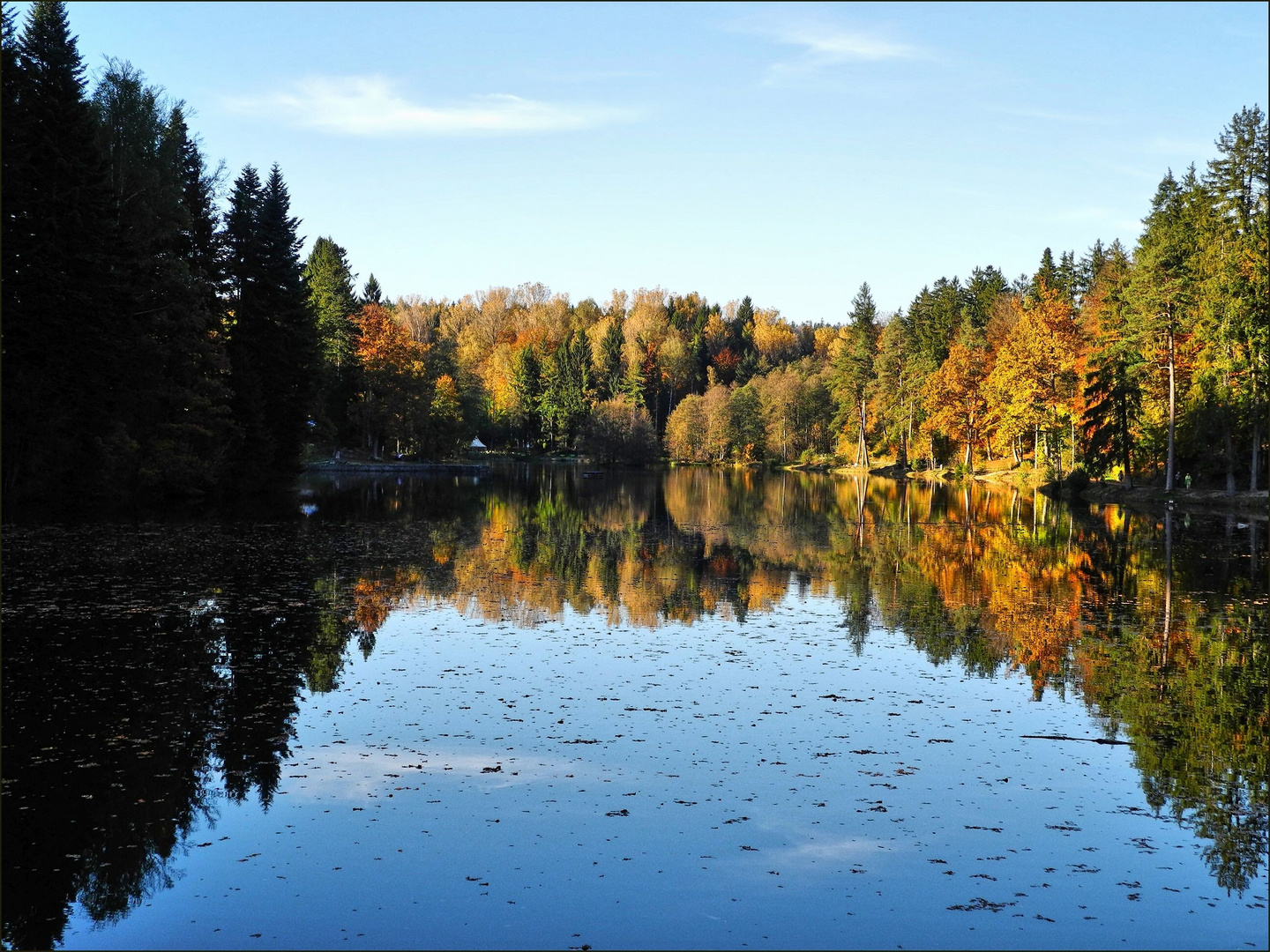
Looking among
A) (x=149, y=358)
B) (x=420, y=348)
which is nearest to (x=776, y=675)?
(x=149, y=358)

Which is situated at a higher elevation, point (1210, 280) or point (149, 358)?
point (1210, 280)

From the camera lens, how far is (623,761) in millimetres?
10258

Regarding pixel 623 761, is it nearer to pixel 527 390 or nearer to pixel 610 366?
pixel 527 390

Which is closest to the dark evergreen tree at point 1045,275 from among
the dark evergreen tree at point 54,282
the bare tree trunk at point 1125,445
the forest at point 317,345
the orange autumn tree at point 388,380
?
the forest at point 317,345

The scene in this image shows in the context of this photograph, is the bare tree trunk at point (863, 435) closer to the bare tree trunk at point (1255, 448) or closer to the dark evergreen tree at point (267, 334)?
the bare tree trunk at point (1255, 448)

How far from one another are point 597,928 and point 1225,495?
156ft

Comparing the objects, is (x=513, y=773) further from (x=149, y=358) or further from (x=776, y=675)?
(x=149, y=358)

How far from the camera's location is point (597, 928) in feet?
22.6

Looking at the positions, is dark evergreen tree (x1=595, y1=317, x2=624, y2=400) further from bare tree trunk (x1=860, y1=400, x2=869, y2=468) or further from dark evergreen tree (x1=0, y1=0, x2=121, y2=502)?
dark evergreen tree (x1=0, y1=0, x2=121, y2=502)

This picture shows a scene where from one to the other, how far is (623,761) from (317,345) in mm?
53431

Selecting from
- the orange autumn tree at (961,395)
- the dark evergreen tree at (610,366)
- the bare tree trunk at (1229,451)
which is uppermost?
the dark evergreen tree at (610,366)

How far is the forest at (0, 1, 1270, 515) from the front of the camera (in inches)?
1241

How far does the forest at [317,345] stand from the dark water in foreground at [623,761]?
12.4 m

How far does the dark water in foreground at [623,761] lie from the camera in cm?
716
